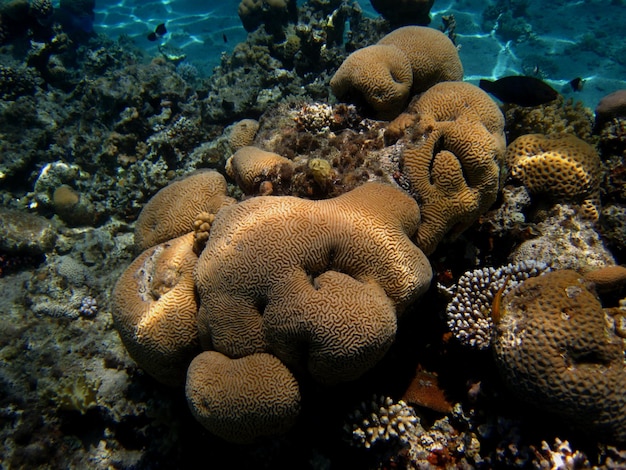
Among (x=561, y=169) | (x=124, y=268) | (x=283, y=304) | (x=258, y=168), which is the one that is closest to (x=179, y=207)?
(x=258, y=168)

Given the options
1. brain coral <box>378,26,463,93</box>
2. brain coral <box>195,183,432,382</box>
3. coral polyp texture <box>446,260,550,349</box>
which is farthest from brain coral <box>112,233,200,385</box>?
brain coral <box>378,26,463,93</box>

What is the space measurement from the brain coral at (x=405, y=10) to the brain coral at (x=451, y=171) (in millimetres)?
6820

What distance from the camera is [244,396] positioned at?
122 inches

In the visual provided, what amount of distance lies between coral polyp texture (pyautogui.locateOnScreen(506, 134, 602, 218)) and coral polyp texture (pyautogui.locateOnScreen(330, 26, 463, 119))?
64.2 inches

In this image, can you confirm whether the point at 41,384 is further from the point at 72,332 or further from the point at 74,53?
the point at 74,53

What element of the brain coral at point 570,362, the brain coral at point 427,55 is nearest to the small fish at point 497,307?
the brain coral at point 570,362

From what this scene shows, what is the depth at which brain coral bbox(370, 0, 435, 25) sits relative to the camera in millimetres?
8961

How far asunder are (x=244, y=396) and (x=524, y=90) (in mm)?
5319

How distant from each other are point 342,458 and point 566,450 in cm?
212

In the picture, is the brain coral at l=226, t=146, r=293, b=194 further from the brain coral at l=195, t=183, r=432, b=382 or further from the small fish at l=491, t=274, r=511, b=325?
the small fish at l=491, t=274, r=511, b=325

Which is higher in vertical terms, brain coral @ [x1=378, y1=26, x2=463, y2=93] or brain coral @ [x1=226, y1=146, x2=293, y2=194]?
brain coral @ [x1=378, y1=26, x2=463, y2=93]

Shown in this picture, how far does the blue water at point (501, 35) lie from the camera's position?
16.1 m

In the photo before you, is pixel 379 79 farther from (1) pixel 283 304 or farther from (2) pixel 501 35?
(2) pixel 501 35

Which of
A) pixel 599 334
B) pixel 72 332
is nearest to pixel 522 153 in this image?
pixel 599 334
